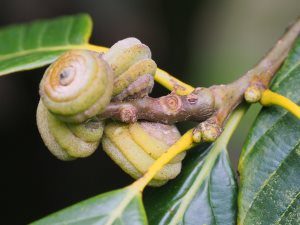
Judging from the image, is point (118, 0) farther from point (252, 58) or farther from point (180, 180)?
point (180, 180)

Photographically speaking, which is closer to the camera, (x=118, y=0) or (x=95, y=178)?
(x=95, y=178)

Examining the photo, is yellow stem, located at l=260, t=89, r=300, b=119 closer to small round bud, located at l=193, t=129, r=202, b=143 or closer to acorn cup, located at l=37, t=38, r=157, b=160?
small round bud, located at l=193, t=129, r=202, b=143

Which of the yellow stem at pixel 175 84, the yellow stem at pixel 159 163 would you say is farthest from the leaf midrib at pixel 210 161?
the yellow stem at pixel 159 163

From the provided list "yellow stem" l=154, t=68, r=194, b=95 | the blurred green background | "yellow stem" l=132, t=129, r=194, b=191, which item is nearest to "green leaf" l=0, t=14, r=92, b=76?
"yellow stem" l=154, t=68, r=194, b=95

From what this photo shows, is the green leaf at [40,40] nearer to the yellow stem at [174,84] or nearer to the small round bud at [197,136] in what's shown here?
the yellow stem at [174,84]

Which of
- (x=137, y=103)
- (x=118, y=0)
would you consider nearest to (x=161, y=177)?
(x=137, y=103)

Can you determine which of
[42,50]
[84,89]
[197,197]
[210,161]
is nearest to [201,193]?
[197,197]
